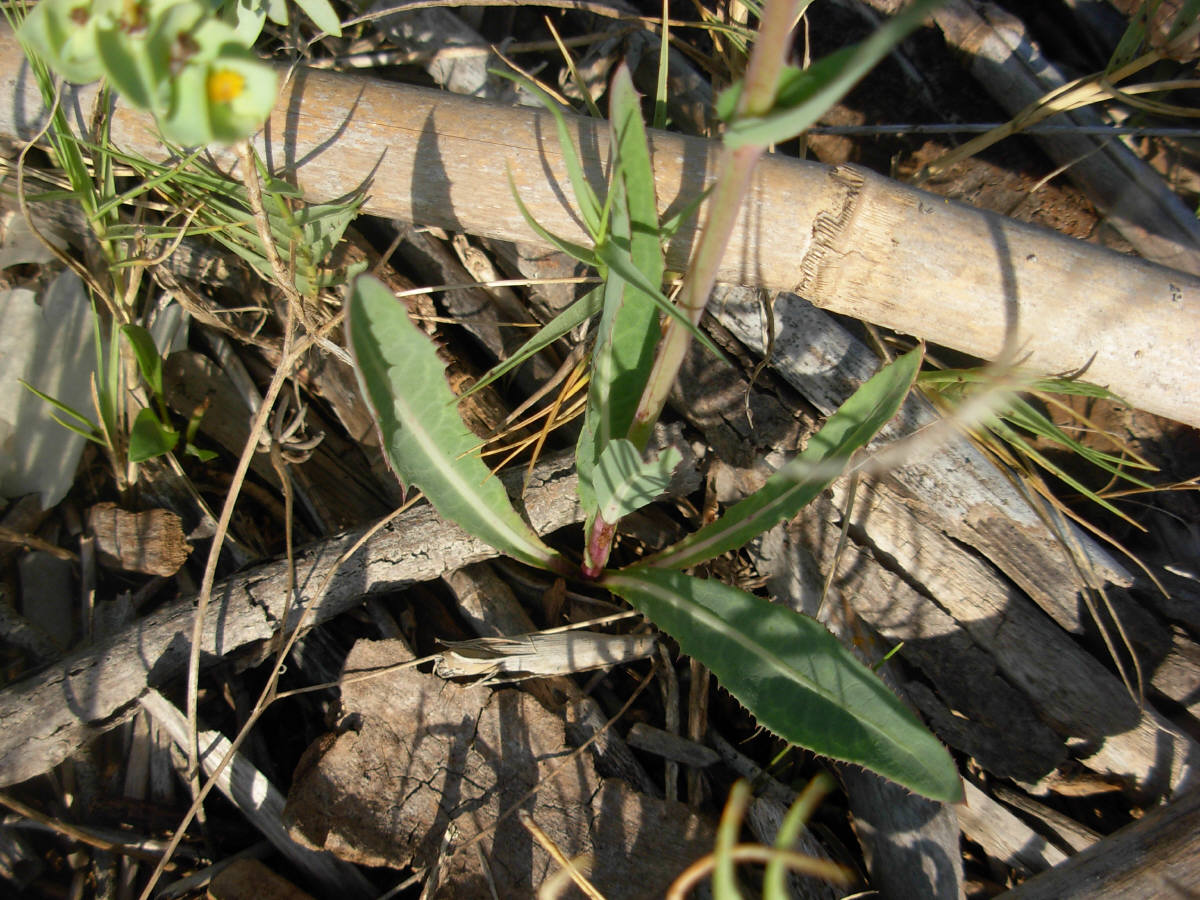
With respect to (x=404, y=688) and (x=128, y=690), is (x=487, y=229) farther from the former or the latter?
(x=128, y=690)

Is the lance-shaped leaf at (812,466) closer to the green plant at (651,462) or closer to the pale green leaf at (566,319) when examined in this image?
the green plant at (651,462)

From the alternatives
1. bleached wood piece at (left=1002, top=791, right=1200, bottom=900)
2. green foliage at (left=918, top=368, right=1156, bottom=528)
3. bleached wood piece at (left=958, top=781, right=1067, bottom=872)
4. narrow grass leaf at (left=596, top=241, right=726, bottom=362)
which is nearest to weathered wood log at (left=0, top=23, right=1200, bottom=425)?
green foliage at (left=918, top=368, right=1156, bottom=528)

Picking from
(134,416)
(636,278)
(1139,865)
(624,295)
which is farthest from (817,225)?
(134,416)

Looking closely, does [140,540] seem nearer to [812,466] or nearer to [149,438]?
[149,438]

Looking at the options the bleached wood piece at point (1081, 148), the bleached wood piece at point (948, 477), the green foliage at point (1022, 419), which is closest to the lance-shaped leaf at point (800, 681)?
→ the bleached wood piece at point (948, 477)

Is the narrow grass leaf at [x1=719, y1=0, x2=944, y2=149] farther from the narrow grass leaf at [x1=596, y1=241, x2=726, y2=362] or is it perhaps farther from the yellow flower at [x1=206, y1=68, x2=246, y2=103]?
the yellow flower at [x1=206, y1=68, x2=246, y2=103]

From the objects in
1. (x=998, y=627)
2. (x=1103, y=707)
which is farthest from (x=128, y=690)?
(x=1103, y=707)

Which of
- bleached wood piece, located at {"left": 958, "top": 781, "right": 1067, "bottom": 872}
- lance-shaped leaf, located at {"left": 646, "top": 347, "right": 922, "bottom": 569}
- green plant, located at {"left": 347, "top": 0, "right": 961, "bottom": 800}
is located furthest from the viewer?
bleached wood piece, located at {"left": 958, "top": 781, "right": 1067, "bottom": 872}
